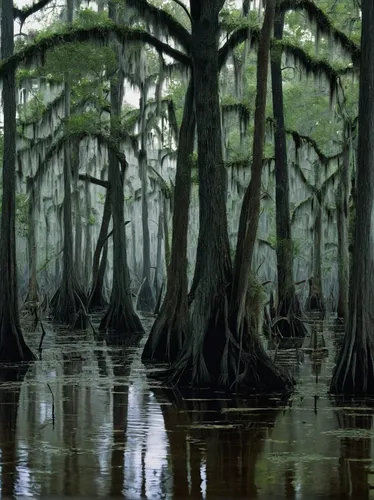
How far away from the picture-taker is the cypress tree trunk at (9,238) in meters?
17.0

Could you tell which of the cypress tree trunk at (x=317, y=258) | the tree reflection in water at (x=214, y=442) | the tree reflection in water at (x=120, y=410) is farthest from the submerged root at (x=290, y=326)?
the tree reflection in water at (x=214, y=442)

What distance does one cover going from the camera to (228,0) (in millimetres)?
28000

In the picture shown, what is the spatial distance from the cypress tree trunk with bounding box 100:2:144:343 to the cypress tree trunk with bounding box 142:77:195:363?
514 centimetres

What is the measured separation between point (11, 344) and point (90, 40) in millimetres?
5101

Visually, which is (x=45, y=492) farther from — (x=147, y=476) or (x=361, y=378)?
(x=361, y=378)

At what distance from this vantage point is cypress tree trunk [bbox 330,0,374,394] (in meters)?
12.6

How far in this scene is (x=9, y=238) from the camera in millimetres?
17578

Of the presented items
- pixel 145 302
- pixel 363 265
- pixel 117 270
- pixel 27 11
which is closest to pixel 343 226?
pixel 117 270

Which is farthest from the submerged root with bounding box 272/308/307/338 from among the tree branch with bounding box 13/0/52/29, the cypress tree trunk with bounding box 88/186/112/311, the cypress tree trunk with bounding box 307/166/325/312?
the cypress tree trunk with bounding box 307/166/325/312

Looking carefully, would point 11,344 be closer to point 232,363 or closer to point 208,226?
point 208,226

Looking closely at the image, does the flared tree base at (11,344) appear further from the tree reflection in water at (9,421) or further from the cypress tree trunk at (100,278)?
the cypress tree trunk at (100,278)

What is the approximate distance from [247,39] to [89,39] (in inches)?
103

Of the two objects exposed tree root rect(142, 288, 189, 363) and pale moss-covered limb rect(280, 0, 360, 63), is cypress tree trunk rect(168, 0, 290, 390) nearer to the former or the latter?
exposed tree root rect(142, 288, 189, 363)

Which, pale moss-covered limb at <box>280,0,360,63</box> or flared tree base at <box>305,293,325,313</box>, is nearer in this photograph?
pale moss-covered limb at <box>280,0,360,63</box>
